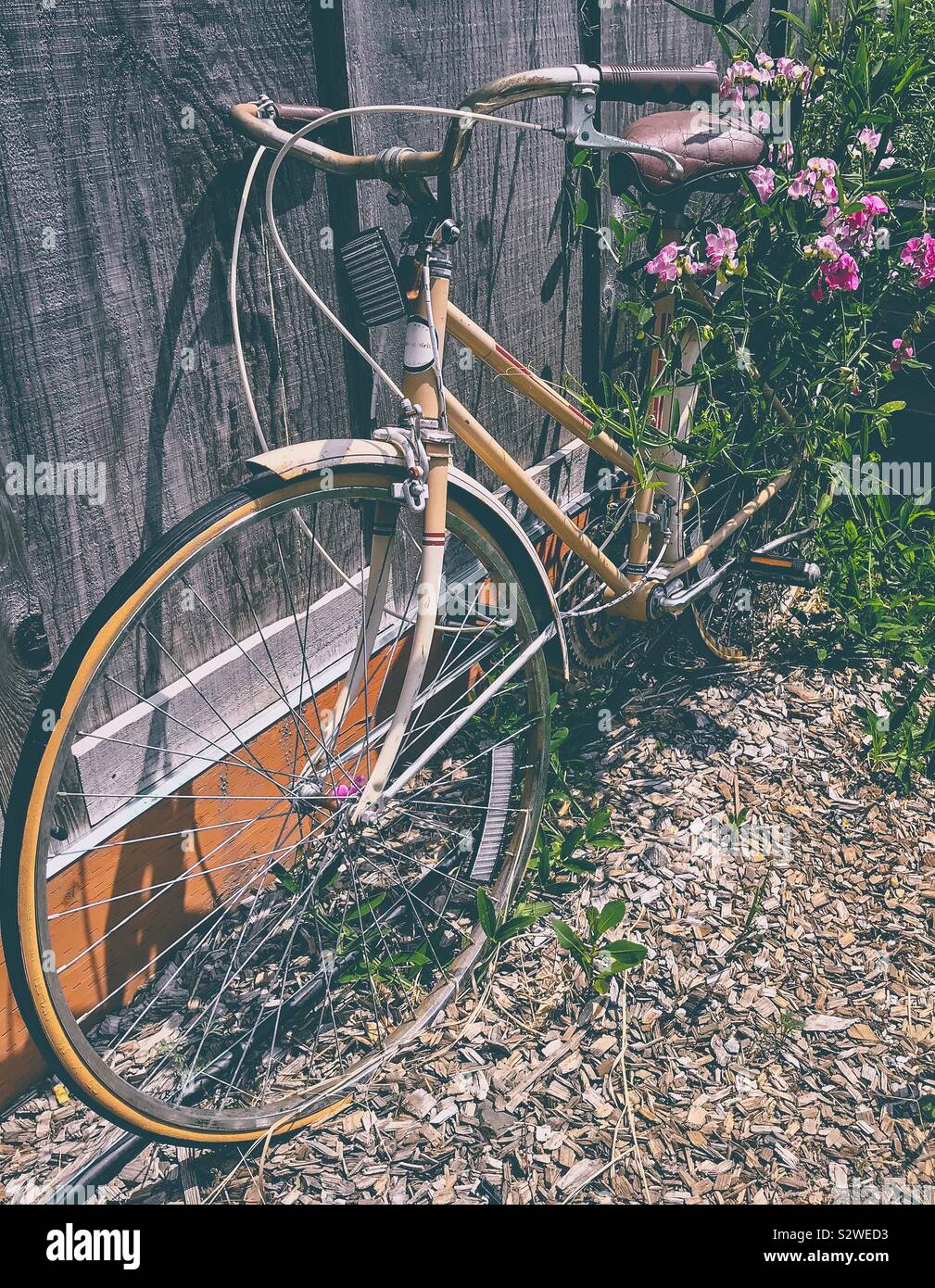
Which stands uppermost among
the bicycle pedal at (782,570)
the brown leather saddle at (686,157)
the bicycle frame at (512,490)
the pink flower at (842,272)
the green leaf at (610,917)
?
the brown leather saddle at (686,157)

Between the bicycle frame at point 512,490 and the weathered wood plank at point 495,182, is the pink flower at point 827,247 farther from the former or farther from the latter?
the weathered wood plank at point 495,182

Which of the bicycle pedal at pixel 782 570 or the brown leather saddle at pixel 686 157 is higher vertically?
the brown leather saddle at pixel 686 157

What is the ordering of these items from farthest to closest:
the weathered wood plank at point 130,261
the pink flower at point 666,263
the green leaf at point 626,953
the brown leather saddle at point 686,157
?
1. the pink flower at point 666,263
2. the brown leather saddle at point 686,157
3. the green leaf at point 626,953
4. the weathered wood plank at point 130,261

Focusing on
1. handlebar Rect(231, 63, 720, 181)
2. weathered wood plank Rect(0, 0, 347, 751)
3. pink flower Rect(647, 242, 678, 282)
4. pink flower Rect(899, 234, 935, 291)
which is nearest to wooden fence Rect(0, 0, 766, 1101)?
weathered wood plank Rect(0, 0, 347, 751)

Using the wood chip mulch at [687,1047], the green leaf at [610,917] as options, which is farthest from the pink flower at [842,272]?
the green leaf at [610,917]

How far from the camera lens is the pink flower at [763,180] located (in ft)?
9.86

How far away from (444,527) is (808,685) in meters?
1.66

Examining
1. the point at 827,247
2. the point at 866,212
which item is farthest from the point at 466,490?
the point at 866,212

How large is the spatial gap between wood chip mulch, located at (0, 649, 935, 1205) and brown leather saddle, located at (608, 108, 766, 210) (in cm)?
145

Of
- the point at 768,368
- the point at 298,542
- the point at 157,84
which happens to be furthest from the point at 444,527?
the point at 768,368

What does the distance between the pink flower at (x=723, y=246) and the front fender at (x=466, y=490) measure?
1024mm

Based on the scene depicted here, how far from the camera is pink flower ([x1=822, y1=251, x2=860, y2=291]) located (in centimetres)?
304

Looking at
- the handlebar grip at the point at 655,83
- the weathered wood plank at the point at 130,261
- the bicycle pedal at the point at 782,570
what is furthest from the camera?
the bicycle pedal at the point at 782,570
